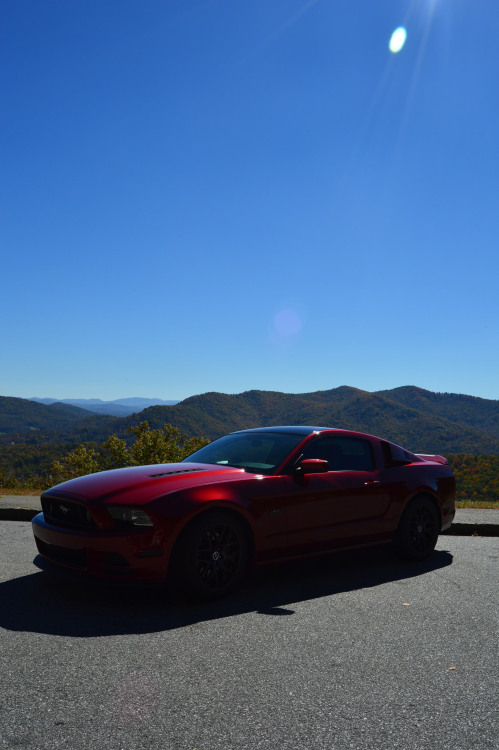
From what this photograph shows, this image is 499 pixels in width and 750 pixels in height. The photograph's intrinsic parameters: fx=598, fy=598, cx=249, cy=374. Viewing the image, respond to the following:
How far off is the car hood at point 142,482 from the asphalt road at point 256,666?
0.82 m

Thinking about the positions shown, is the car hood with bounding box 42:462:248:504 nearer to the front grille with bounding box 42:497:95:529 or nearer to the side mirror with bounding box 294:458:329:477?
the front grille with bounding box 42:497:95:529

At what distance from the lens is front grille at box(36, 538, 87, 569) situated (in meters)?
4.53

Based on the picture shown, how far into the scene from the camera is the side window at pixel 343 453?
5805 mm

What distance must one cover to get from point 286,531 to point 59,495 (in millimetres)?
1929

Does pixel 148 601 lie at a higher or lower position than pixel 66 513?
lower

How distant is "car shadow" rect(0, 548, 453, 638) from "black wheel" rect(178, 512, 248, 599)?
0.15 metres

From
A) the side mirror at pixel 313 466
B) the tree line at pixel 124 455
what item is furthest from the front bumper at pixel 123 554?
the tree line at pixel 124 455

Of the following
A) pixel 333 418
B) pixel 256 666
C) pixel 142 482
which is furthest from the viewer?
pixel 333 418

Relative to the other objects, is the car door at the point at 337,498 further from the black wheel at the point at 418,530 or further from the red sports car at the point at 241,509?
the black wheel at the point at 418,530

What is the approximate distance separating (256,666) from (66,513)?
2.14 meters

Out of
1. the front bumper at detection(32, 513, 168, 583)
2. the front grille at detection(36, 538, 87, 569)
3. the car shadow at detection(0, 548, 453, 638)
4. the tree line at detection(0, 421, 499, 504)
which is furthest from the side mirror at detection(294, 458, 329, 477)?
the tree line at detection(0, 421, 499, 504)

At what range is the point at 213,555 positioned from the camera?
4707 millimetres

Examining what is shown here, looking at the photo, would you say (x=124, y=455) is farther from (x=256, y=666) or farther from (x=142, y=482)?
(x=256, y=666)

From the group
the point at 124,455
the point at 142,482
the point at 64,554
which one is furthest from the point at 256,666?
the point at 124,455
